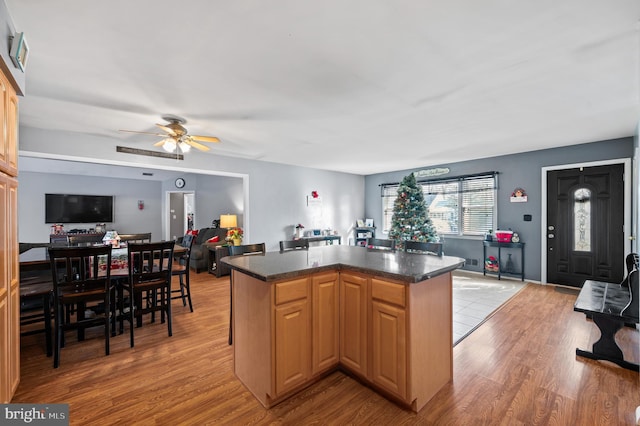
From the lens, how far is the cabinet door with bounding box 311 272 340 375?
82.4 inches

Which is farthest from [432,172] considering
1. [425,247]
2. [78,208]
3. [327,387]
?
[78,208]

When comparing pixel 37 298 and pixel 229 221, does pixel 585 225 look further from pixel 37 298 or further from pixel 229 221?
pixel 37 298

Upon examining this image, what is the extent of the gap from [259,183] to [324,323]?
4.31m

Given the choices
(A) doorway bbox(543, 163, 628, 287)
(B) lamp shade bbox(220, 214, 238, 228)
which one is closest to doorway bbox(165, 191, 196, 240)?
(B) lamp shade bbox(220, 214, 238, 228)

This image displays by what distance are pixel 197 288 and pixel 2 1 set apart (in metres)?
4.30

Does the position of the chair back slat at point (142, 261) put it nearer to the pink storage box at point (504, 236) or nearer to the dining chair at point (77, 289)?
the dining chair at point (77, 289)

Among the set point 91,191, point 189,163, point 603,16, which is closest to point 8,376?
point 189,163

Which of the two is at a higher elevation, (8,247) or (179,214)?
(179,214)

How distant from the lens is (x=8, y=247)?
1.88m

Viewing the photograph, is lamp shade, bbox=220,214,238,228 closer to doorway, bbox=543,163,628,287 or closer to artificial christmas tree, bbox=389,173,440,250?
artificial christmas tree, bbox=389,173,440,250

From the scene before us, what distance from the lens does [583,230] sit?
4.64m

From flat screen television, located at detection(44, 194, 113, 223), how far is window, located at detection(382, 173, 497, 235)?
30.1 feet

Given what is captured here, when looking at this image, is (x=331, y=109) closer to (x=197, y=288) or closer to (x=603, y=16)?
(x=603, y=16)

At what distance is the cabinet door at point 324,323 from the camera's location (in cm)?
209
